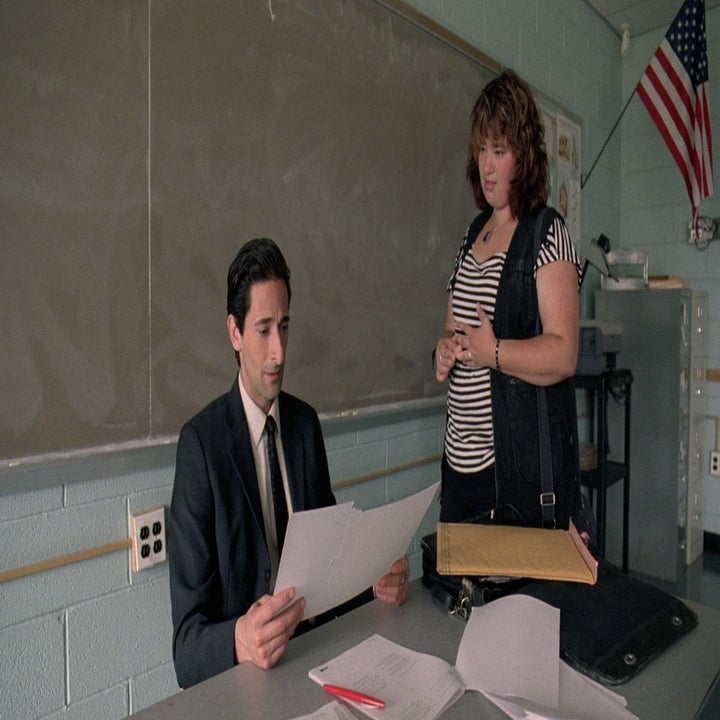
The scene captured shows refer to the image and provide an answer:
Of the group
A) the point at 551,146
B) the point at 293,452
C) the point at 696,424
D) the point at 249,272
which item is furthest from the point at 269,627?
the point at 696,424

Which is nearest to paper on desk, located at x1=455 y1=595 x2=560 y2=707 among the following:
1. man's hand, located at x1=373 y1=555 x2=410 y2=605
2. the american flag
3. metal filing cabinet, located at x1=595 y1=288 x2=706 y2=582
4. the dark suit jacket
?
man's hand, located at x1=373 y1=555 x2=410 y2=605

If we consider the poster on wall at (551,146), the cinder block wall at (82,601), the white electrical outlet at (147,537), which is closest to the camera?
the cinder block wall at (82,601)

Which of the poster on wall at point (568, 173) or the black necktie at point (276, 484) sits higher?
the poster on wall at point (568, 173)

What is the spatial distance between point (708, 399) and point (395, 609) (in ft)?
10.3

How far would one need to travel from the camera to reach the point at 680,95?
2730mm

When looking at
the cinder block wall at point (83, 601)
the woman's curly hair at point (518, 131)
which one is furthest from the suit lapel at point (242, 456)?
the woman's curly hair at point (518, 131)

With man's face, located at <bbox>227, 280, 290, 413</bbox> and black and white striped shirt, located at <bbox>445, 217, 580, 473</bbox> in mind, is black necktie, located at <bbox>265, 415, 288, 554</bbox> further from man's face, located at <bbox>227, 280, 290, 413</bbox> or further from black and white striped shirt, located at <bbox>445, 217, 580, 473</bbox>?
black and white striped shirt, located at <bbox>445, 217, 580, 473</bbox>

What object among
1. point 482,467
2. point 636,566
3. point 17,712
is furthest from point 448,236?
point 636,566

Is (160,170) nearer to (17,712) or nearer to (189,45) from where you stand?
(189,45)

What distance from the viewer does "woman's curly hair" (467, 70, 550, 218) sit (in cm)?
144

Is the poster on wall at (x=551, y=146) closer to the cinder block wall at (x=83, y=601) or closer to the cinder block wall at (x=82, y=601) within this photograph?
the cinder block wall at (x=82, y=601)

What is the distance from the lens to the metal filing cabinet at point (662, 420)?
2988mm

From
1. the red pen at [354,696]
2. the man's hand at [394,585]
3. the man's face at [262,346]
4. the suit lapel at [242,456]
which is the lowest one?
the red pen at [354,696]

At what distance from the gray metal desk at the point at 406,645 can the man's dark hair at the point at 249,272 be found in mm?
534
